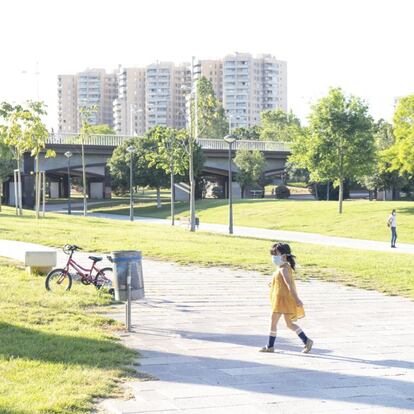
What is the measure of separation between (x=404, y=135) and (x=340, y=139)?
4.10 m

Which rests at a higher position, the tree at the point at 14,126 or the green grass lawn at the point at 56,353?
the tree at the point at 14,126

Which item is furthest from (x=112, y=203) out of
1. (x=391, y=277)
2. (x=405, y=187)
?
(x=391, y=277)

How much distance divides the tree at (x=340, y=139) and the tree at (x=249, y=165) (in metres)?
29.3

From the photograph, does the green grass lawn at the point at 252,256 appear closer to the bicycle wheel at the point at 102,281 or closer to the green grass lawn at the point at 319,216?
the bicycle wheel at the point at 102,281

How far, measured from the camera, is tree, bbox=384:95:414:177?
43.6 m

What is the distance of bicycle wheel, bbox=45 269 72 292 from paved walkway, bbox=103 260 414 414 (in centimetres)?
146

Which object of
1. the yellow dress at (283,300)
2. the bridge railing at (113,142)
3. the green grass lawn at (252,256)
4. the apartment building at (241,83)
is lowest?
the green grass lawn at (252,256)

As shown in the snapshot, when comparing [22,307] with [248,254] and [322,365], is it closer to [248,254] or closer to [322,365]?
[322,365]

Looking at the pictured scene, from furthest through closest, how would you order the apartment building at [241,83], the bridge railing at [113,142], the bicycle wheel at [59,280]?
the apartment building at [241,83], the bridge railing at [113,142], the bicycle wheel at [59,280]

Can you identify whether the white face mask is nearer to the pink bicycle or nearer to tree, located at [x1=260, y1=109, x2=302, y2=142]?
the pink bicycle

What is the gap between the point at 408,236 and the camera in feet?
122

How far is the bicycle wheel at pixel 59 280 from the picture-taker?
13180 mm

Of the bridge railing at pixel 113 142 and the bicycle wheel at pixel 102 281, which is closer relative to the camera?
the bicycle wheel at pixel 102 281

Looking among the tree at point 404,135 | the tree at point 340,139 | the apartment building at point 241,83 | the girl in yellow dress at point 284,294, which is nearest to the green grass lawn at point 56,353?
the girl in yellow dress at point 284,294
